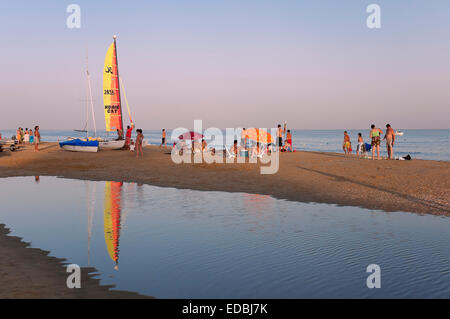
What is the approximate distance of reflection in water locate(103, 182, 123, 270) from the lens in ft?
26.8

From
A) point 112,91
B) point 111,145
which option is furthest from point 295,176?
point 112,91

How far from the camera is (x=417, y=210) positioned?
12258 millimetres

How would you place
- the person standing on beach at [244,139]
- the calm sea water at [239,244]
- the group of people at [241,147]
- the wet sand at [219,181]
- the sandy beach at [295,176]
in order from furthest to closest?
the person standing on beach at [244,139], the group of people at [241,147], the sandy beach at [295,176], the wet sand at [219,181], the calm sea water at [239,244]

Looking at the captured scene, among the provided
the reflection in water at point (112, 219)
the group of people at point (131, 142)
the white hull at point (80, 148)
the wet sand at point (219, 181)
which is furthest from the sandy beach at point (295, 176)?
the reflection in water at point (112, 219)

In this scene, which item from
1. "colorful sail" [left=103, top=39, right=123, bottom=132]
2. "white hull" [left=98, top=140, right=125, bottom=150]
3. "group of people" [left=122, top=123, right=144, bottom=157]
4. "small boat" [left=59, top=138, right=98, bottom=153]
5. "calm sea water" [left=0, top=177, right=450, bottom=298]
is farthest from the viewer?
"colorful sail" [left=103, top=39, right=123, bottom=132]

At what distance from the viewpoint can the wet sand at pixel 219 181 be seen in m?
6.38

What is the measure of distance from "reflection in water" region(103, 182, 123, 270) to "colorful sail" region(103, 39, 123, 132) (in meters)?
20.9

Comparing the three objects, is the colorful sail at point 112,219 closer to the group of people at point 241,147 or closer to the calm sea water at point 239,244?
the calm sea water at point 239,244

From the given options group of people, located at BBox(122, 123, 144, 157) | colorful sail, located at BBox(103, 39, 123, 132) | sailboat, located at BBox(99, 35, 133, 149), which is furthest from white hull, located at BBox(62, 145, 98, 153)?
colorful sail, located at BBox(103, 39, 123, 132)

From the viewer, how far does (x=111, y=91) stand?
122ft

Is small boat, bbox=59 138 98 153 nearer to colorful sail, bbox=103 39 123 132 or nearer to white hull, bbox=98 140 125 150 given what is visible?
white hull, bbox=98 140 125 150

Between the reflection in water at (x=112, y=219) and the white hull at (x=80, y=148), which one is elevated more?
the white hull at (x=80, y=148)

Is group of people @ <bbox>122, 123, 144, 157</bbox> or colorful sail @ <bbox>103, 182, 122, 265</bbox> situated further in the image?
group of people @ <bbox>122, 123, 144, 157</bbox>

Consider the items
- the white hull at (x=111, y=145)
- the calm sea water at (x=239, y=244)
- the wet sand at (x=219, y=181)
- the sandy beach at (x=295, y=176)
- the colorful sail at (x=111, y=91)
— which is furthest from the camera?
the colorful sail at (x=111, y=91)
